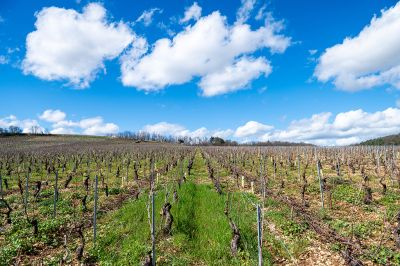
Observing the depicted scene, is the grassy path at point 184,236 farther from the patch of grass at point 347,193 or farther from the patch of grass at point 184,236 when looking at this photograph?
the patch of grass at point 347,193

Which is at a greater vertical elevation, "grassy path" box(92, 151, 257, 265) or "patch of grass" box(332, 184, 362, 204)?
"patch of grass" box(332, 184, 362, 204)

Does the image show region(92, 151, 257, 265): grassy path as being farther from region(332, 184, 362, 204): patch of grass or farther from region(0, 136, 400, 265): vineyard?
region(332, 184, 362, 204): patch of grass

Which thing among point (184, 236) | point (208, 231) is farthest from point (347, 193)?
point (184, 236)

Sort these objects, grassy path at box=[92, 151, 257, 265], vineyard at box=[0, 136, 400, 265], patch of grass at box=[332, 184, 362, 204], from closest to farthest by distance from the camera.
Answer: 1. vineyard at box=[0, 136, 400, 265]
2. grassy path at box=[92, 151, 257, 265]
3. patch of grass at box=[332, 184, 362, 204]

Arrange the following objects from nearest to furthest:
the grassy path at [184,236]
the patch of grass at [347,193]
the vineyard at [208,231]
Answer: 1. the vineyard at [208,231]
2. the grassy path at [184,236]
3. the patch of grass at [347,193]

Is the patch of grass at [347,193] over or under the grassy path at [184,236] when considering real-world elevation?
over

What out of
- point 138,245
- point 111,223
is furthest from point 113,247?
point 111,223

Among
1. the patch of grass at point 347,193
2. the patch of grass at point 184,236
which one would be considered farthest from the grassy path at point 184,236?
the patch of grass at point 347,193

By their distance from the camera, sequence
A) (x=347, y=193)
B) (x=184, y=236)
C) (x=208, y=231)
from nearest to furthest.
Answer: (x=184, y=236), (x=208, y=231), (x=347, y=193)

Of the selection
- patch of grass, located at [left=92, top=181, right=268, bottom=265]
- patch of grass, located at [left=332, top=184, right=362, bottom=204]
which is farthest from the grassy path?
patch of grass, located at [left=332, top=184, right=362, bottom=204]

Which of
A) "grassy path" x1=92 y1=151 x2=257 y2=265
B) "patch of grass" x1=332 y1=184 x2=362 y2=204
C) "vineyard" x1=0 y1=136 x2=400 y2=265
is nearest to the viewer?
"vineyard" x1=0 y1=136 x2=400 y2=265

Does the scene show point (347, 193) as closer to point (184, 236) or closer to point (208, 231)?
point (208, 231)

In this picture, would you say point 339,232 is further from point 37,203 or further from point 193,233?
point 37,203

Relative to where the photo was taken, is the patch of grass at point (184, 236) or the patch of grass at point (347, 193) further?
the patch of grass at point (347, 193)
